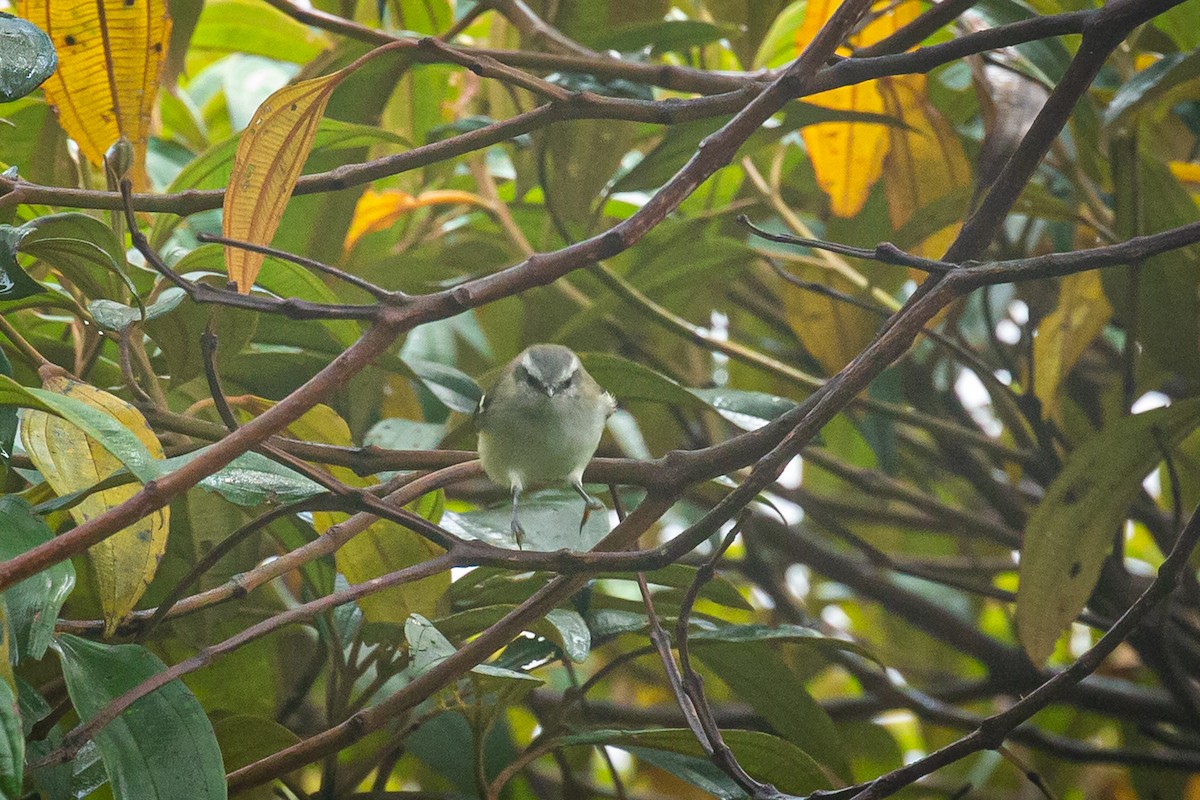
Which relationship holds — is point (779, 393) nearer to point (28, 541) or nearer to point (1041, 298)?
point (1041, 298)

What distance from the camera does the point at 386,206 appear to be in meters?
2.48

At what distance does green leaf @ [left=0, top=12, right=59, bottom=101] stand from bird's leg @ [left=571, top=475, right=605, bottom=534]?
98 cm

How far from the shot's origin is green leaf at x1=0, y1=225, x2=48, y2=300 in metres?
1.43

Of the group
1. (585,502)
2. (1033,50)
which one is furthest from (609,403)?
(1033,50)

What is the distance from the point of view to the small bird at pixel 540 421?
7.14 feet

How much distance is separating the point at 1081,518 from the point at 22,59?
180cm

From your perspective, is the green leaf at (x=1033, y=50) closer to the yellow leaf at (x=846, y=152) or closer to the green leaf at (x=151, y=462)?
the yellow leaf at (x=846, y=152)

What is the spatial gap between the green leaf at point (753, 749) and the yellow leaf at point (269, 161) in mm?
845

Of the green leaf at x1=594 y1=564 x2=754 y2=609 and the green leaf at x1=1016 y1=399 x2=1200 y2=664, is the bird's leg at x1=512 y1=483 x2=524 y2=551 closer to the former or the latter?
the green leaf at x1=594 y1=564 x2=754 y2=609

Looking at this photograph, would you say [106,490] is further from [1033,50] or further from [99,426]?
[1033,50]

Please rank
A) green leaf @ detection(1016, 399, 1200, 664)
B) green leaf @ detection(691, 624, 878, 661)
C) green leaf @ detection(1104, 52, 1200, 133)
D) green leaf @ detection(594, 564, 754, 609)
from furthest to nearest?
green leaf @ detection(1104, 52, 1200, 133) → green leaf @ detection(1016, 399, 1200, 664) → green leaf @ detection(594, 564, 754, 609) → green leaf @ detection(691, 624, 878, 661)

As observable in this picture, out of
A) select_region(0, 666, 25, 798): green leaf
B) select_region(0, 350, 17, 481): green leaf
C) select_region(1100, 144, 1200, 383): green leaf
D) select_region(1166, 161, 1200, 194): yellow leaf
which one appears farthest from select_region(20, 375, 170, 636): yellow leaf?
select_region(1166, 161, 1200, 194): yellow leaf

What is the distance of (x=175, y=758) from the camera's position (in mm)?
1315

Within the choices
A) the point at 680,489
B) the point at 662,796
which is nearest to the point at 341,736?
the point at 680,489
